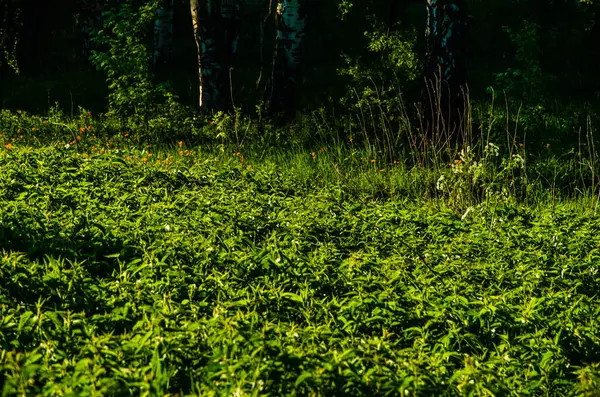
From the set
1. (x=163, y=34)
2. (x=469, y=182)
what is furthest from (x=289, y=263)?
(x=163, y=34)

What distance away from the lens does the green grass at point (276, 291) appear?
3061mm

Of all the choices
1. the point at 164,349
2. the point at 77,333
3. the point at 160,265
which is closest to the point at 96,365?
the point at 164,349

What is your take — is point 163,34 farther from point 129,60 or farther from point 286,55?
point 129,60

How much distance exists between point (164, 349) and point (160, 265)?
122 centimetres

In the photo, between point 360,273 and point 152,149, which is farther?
point 152,149

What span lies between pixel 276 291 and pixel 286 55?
861 cm

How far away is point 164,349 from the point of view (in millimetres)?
3074

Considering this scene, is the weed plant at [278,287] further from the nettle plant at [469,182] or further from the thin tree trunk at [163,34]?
the thin tree trunk at [163,34]

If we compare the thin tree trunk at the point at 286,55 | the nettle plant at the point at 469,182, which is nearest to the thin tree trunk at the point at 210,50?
the thin tree trunk at the point at 286,55

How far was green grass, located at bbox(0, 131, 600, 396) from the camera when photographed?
3061mm

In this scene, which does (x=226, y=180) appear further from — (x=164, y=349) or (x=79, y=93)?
(x=79, y=93)

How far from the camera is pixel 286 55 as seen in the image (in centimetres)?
1198

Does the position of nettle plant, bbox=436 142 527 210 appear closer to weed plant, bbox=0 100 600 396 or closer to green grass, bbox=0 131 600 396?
weed plant, bbox=0 100 600 396

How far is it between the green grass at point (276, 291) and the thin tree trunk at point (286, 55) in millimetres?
5283
